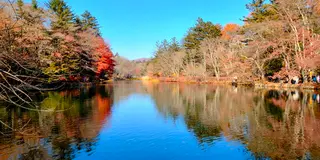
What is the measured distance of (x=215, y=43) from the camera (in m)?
43.2

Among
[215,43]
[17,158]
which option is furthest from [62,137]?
[215,43]

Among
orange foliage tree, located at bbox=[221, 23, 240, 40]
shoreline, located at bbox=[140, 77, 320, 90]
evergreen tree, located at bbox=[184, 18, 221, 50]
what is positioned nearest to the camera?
shoreline, located at bbox=[140, 77, 320, 90]

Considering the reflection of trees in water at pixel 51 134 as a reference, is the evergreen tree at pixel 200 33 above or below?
above

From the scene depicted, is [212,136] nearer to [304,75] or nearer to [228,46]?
[304,75]

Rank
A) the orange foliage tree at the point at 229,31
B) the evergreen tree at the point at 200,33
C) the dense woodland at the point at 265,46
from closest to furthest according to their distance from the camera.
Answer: the dense woodland at the point at 265,46 → the orange foliage tree at the point at 229,31 → the evergreen tree at the point at 200,33

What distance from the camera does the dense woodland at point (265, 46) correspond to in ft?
85.5

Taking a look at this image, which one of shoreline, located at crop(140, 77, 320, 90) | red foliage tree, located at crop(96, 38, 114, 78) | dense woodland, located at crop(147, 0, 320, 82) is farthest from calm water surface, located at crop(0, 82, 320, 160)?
red foliage tree, located at crop(96, 38, 114, 78)

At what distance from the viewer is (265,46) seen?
29234 millimetres

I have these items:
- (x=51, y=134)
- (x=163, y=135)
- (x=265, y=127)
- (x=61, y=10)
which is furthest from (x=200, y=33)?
(x=51, y=134)

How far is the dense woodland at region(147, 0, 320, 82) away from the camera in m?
26.0

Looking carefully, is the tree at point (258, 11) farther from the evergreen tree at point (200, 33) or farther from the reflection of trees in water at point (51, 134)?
the reflection of trees in water at point (51, 134)

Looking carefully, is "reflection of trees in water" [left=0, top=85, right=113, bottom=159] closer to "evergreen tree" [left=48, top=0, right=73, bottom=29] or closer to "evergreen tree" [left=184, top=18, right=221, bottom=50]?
"evergreen tree" [left=48, top=0, right=73, bottom=29]

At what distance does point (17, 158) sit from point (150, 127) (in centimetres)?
524

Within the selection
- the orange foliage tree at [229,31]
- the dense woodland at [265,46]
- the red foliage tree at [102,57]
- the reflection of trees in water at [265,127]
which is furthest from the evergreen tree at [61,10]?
the reflection of trees in water at [265,127]
